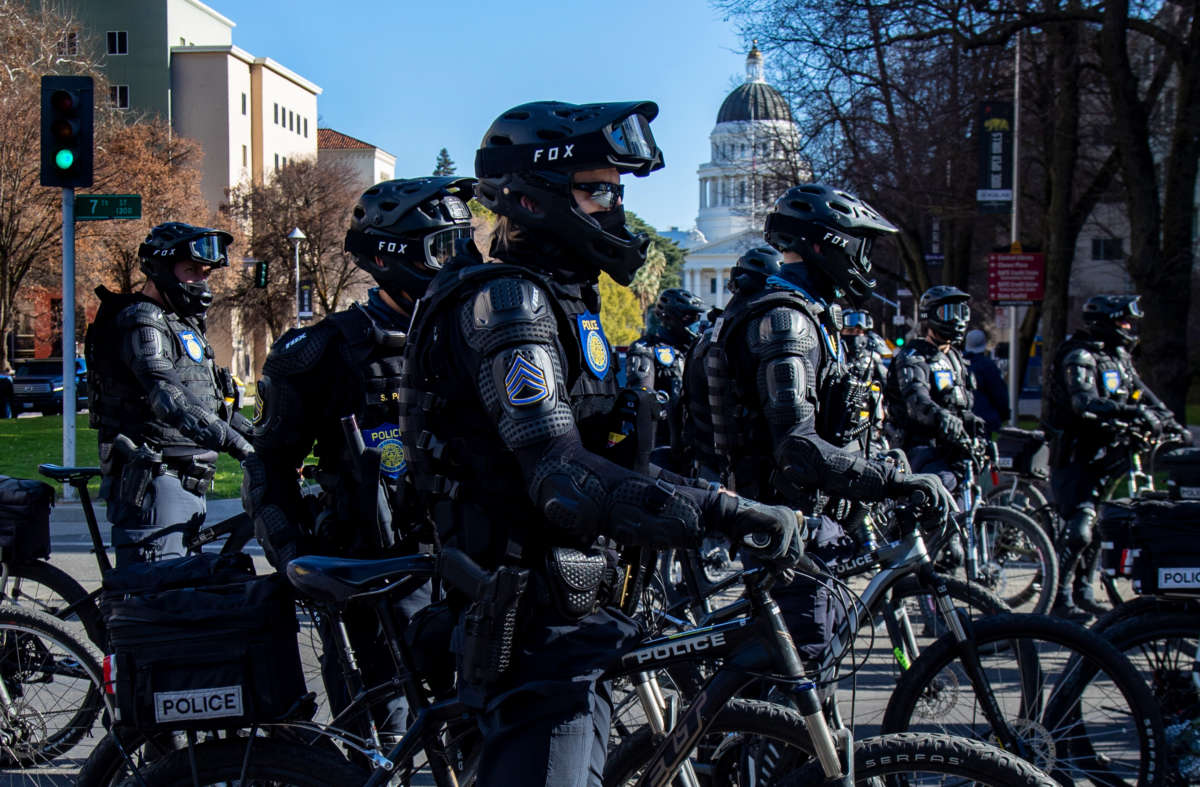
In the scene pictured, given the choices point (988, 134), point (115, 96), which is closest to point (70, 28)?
point (988, 134)

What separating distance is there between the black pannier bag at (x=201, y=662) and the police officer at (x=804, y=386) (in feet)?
5.54

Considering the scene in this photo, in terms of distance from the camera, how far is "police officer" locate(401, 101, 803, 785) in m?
2.46

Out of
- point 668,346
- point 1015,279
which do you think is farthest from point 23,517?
point 1015,279

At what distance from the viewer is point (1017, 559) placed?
7855 millimetres

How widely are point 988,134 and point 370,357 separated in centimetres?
1780

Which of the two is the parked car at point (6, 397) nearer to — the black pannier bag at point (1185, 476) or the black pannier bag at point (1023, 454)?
the black pannier bag at point (1023, 454)

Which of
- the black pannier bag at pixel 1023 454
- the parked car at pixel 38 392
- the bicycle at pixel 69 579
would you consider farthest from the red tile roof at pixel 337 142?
the bicycle at pixel 69 579

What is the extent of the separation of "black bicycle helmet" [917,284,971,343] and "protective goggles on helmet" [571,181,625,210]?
18.4ft

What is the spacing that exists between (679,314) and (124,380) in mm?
7019

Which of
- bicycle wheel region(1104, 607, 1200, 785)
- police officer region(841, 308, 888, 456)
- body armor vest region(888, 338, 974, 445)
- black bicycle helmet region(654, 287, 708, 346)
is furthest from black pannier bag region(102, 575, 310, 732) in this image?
black bicycle helmet region(654, 287, 708, 346)

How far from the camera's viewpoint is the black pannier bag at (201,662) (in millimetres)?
2848

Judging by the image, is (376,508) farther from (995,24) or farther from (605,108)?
(995,24)

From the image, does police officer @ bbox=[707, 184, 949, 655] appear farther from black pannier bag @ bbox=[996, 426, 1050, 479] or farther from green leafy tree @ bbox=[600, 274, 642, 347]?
green leafy tree @ bbox=[600, 274, 642, 347]

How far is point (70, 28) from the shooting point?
108 ft
